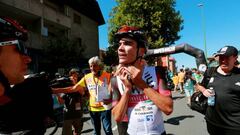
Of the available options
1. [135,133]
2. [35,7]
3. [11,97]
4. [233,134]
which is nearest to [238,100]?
[233,134]

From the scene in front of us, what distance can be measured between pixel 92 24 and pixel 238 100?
112 feet

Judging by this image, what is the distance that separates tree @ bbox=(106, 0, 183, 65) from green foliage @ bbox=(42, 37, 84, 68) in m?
8.19

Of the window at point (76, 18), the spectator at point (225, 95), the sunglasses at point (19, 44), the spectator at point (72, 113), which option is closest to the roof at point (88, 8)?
the window at point (76, 18)

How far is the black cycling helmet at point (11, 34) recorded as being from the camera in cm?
189

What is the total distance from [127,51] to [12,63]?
3.12 feet

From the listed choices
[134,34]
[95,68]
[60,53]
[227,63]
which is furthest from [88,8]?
[134,34]

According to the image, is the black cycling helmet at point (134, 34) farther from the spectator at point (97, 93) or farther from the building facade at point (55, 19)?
the building facade at point (55, 19)

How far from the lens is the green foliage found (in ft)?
82.0

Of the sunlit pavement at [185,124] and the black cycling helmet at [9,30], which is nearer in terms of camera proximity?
the black cycling helmet at [9,30]

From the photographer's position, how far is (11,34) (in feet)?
6.34

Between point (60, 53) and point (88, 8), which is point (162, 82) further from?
point (88, 8)

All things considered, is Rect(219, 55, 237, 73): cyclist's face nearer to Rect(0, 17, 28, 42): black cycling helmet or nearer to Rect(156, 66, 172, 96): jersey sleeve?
Rect(156, 66, 172, 96): jersey sleeve

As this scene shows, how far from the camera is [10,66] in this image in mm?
1975

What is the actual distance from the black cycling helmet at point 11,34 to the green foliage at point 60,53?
76.5 feet
